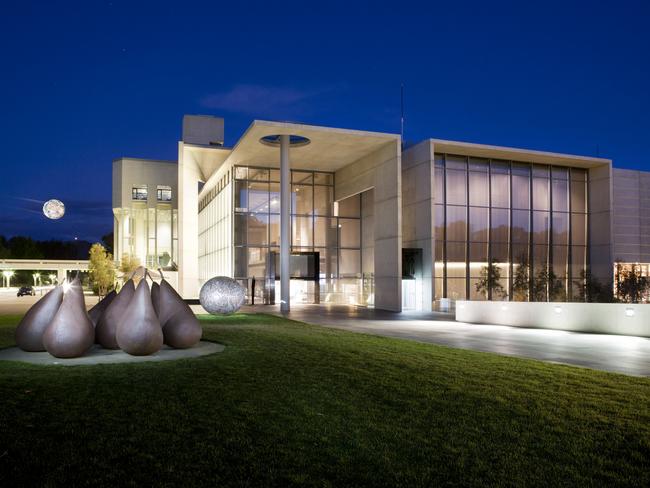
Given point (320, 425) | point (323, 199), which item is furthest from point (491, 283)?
point (320, 425)

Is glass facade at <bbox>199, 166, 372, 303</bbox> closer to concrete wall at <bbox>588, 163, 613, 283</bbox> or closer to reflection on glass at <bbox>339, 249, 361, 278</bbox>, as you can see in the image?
reflection on glass at <bbox>339, 249, 361, 278</bbox>

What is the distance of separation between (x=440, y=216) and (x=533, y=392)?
28170 millimetres

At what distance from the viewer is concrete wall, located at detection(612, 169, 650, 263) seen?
44.9 metres

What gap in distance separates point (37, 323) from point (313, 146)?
2424 centimetres

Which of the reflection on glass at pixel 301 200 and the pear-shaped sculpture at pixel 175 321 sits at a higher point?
the reflection on glass at pixel 301 200

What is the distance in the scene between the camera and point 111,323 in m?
13.1

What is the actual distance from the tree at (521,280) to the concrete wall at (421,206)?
728 cm

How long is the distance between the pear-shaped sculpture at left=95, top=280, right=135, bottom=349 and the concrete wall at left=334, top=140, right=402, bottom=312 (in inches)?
833

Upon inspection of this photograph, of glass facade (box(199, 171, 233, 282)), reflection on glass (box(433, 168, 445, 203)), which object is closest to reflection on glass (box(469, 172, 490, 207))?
reflection on glass (box(433, 168, 445, 203))

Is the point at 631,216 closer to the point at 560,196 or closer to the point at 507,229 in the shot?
the point at 560,196

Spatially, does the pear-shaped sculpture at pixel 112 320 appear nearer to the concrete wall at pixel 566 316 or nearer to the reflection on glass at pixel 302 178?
the concrete wall at pixel 566 316

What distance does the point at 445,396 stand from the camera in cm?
887

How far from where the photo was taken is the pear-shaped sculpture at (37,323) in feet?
41.2

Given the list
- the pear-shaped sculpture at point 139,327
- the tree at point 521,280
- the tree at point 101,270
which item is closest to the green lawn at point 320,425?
the pear-shaped sculpture at point 139,327
